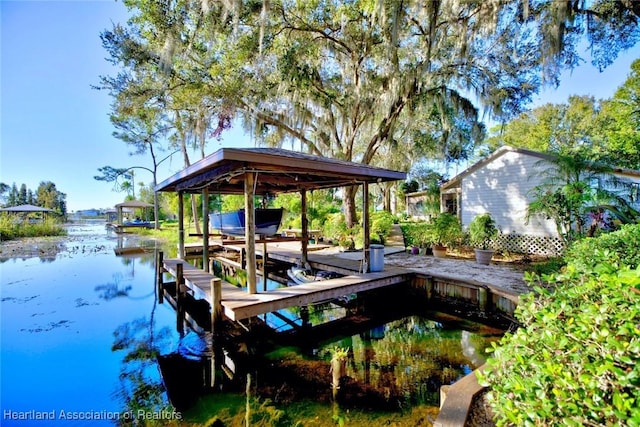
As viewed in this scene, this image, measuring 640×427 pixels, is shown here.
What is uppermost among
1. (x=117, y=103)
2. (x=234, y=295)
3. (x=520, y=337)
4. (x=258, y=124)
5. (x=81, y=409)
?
(x=117, y=103)

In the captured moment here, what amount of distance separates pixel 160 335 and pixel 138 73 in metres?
11.1

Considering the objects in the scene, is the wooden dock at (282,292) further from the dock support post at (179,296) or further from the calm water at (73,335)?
the calm water at (73,335)

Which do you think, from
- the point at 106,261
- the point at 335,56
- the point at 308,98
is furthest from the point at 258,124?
the point at 106,261

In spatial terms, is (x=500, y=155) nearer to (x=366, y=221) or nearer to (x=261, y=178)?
(x=366, y=221)

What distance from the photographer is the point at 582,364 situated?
1.26 metres

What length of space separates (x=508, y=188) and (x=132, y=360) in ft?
38.5

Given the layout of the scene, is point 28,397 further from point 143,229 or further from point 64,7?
point 143,229

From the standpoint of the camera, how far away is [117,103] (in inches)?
480

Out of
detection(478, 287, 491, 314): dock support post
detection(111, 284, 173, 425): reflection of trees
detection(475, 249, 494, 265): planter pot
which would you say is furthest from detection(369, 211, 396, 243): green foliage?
detection(111, 284, 173, 425): reflection of trees

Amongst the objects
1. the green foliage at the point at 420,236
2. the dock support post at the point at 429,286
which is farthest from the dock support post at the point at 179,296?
the green foliage at the point at 420,236

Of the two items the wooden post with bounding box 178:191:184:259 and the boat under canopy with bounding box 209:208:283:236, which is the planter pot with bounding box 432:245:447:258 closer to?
the boat under canopy with bounding box 209:208:283:236

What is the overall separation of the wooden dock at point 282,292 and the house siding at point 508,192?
5.99 meters

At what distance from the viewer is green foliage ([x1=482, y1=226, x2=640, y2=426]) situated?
44.8 inches

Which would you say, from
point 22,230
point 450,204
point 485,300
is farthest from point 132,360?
point 22,230
